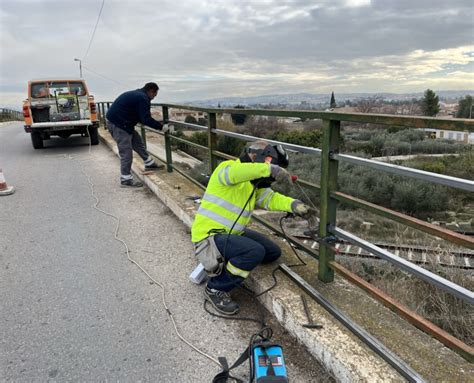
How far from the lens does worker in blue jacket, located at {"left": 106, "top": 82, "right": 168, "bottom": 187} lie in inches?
249

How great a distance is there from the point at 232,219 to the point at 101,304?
1.19 meters

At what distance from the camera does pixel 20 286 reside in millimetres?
3299

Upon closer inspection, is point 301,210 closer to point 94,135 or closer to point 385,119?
point 385,119

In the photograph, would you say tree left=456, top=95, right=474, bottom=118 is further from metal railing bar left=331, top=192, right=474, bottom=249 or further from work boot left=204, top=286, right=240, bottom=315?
work boot left=204, top=286, right=240, bottom=315

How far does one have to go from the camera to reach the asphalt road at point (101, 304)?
2363 mm

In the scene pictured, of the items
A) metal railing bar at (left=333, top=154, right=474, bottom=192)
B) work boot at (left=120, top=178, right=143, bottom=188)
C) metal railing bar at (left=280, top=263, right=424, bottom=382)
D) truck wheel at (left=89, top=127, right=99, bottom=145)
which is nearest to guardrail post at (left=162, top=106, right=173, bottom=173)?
work boot at (left=120, top=178, right=143, bottom=188)

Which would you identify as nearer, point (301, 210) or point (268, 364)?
point (268, 364)

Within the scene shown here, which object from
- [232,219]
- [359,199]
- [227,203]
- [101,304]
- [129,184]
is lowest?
[101,304]

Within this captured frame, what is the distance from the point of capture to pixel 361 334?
87.9 inches

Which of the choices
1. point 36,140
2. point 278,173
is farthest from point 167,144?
point 36,140

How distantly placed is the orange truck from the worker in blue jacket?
5.08 metres

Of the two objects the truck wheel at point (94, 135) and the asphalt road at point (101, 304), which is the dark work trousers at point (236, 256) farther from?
the truck wheel at point (94, 135)

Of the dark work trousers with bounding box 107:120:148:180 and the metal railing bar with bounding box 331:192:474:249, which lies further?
the dark work trousers with bounding box 107:120:148:180

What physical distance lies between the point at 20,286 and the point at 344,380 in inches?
106
